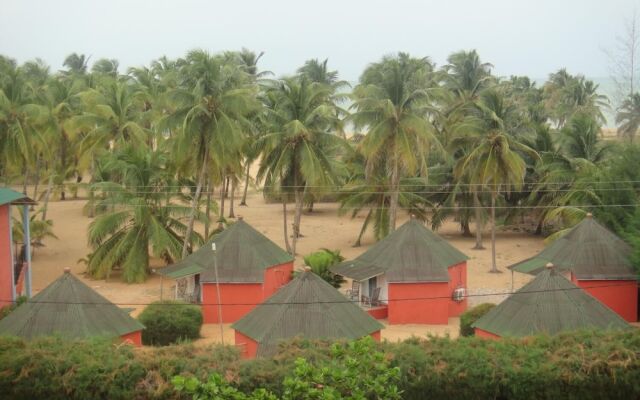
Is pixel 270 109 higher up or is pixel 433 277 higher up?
pixel 270 109

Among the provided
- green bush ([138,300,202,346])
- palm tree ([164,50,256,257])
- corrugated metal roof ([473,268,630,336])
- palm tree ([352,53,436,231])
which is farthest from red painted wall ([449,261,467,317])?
palm tree ([164,50,256,257])

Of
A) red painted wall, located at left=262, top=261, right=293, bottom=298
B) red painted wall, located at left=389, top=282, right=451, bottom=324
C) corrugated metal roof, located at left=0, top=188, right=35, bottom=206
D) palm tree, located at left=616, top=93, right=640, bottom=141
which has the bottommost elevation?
red painted wall, located at left=389, top=282, right=451, bottom=324

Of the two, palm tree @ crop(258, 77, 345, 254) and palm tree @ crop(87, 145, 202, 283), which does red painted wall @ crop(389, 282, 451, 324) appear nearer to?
palm tree @ crop(258, 77, 345, 254)

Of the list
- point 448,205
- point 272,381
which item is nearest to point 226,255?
point 272,381

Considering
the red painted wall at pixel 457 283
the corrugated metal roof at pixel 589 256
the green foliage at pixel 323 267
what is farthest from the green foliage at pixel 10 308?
the corrugated metal roof at pixel 589 256

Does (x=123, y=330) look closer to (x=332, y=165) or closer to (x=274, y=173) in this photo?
(x=274, y=173)

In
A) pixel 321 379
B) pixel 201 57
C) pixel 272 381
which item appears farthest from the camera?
pixel 201 57

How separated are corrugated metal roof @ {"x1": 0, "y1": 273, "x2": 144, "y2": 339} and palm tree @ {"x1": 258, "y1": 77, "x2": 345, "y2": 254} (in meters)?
13.5

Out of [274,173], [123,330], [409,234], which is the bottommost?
[123,330]

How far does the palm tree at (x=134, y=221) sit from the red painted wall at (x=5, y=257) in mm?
7384

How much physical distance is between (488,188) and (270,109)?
11.3 m

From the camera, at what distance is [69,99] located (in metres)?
46.6

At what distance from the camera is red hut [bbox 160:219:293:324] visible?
27359 mm

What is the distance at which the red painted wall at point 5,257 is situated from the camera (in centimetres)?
2412
